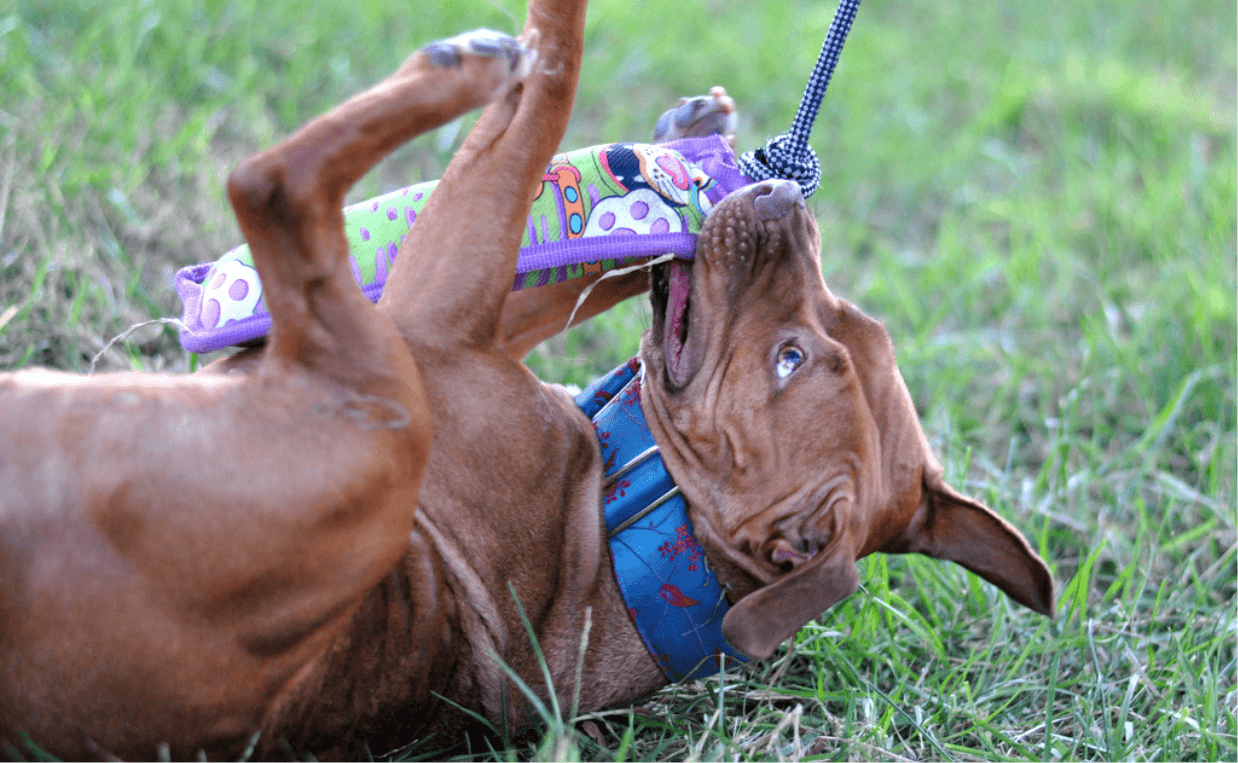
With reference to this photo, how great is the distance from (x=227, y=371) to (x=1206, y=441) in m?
3.85

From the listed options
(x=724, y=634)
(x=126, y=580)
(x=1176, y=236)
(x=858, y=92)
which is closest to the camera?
(x=126, y=580)

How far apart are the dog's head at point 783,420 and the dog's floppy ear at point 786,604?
0.06 ft

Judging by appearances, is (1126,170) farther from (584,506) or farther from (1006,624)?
(584,506)

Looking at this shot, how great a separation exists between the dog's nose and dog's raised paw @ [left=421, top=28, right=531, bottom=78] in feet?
2.29

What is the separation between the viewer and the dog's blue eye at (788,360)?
9.24 ft

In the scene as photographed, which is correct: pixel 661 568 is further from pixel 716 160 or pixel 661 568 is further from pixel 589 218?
pixel 716 160

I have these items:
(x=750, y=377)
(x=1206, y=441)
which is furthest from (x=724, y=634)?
(x=1206, y=441)

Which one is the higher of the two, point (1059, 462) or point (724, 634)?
point (724, 634)

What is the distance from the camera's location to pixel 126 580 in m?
2.08

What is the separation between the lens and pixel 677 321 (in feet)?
9.72

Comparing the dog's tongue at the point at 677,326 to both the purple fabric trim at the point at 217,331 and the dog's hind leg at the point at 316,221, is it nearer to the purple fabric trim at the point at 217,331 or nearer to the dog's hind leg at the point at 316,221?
the purple fabric trim at the point at 217,331

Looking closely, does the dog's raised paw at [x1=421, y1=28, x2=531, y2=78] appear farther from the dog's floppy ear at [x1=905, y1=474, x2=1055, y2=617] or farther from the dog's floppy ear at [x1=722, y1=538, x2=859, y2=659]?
the dog's floppy ear at [x1=905, y1=474, x2=1055, y2=617]

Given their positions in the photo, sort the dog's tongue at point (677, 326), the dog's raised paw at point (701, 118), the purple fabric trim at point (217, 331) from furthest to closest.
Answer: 1. the dog's raised paw at point (701, 118)
2. the dog's tongue at point (677, 326)
3. the purple fabric trim at point (217, 331)

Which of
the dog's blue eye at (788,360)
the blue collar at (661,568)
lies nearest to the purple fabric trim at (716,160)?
the dog's blue eye at (788,360)
